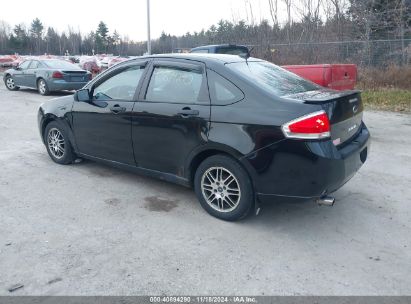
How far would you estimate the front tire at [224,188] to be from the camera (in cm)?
377

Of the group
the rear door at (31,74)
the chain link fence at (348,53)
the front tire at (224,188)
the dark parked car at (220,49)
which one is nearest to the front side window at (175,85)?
the front tire at (224,188)

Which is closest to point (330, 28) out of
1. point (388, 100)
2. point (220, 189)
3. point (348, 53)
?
point (348, 53)

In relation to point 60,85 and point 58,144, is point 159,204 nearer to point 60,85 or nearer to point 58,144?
point 58,144

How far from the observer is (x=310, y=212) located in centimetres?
423

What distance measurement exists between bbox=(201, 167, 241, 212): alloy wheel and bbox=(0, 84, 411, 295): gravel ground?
18cm

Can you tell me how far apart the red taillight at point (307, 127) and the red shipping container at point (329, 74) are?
4.75 meters

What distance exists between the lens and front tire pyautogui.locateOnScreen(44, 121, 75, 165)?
225 inches

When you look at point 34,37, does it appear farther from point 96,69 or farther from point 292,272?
point 292,272

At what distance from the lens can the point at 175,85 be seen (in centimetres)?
432

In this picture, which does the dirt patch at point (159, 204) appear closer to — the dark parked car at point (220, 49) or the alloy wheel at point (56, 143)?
the alloy wheel at point (56, 143)

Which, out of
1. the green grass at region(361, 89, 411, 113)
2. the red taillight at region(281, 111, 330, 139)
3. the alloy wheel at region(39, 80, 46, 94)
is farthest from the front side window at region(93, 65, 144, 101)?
the alloy wheel at region(39, 80, 46, 94)

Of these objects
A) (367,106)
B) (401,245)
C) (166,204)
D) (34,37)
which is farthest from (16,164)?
(34,37)

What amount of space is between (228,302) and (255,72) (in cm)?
244

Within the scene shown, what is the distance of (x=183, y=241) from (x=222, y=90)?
1548 millimetres
